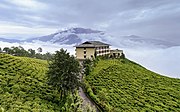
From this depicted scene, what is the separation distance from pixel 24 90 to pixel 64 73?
25.5ft

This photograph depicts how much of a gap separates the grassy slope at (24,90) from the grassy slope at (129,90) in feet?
33.9

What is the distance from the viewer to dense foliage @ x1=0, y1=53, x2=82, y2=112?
33.0 metres

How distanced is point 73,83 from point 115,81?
73.4 ft

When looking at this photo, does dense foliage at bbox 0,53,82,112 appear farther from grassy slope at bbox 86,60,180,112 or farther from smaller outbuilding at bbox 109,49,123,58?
smaller outbuilding at bbox 109,49,123,58

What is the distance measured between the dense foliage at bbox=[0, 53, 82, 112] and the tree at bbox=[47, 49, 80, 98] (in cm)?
189

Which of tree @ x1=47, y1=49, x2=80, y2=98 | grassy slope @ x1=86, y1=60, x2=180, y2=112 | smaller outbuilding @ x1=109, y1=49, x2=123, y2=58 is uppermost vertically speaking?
smaller outbuilding @ x1=109, y1=49, x2=123, y2=58

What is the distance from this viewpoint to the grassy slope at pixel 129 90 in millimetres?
47188

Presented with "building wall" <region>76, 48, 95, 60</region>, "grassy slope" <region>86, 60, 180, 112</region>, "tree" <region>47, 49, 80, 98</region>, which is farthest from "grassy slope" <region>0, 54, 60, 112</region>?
"building wall" <region>76, 48, 95, 60</region>

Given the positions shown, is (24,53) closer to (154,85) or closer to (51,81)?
(154,85)

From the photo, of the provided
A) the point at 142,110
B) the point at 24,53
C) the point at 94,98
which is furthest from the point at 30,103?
the point at 24,53

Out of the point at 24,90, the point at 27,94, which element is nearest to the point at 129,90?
the point at 24,90

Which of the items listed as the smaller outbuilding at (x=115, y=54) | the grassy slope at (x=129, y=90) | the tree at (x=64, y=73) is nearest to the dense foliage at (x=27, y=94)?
the tree at (x=64, y=73)

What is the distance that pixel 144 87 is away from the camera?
60312 mm

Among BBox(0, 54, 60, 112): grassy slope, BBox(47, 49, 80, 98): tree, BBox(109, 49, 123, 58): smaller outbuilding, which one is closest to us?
BBox(0, 54, 60, 112): grassy slope
